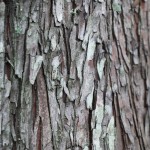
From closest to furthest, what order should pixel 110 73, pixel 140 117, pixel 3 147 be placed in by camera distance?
A: pixel 3 147
pixel 110 73
pixel 140 117

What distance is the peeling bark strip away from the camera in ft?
3.64

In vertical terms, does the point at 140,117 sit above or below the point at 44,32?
below

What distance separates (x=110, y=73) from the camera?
4.00 ft

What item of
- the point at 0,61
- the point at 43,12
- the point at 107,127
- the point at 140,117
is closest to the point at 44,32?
the point at 43,12

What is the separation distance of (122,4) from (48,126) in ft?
1.77

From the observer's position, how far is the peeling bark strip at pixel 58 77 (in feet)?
3.64

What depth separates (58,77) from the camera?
112cm

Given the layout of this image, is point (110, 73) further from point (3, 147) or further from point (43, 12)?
point (3, 147)

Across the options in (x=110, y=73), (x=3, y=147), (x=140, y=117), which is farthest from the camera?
(x=140, y=117)

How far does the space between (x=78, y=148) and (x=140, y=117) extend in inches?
13.1

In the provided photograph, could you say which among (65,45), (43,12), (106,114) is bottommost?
(106,114)

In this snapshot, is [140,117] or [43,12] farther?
[140,117]

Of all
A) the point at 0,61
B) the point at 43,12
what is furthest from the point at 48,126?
the point at 43,12

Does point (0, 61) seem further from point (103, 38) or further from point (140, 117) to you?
point (140, 117)
